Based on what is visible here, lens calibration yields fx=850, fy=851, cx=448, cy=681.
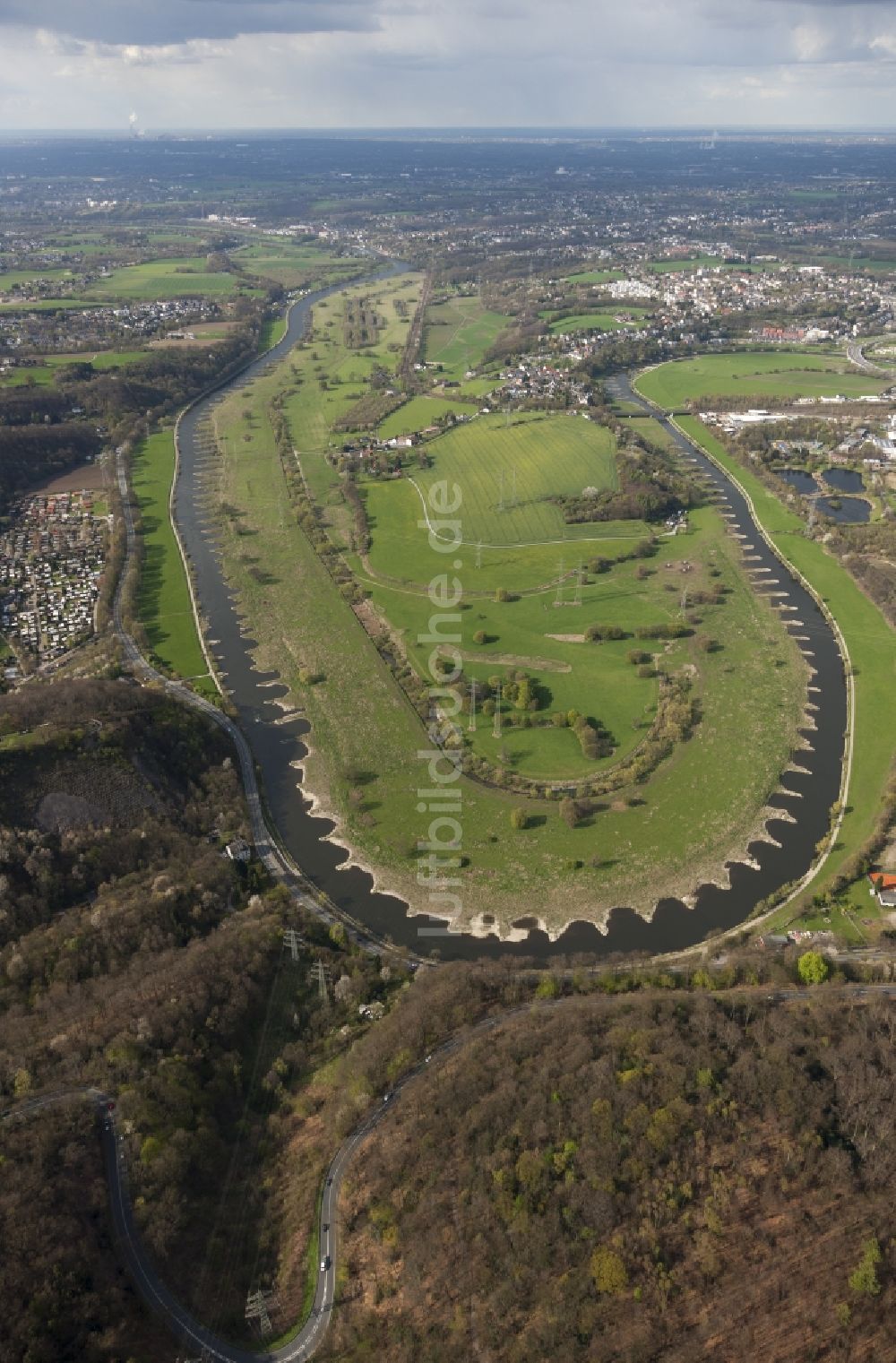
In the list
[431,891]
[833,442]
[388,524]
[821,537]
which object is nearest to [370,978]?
[431,891]

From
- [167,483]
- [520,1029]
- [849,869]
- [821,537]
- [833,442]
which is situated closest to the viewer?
[520,1029]

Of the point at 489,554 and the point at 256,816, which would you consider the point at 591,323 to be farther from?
the point at 256,816

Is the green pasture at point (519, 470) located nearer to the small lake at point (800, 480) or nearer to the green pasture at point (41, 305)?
the small lake at point (800, 480)

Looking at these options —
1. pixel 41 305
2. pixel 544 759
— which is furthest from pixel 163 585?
pixel 41 305

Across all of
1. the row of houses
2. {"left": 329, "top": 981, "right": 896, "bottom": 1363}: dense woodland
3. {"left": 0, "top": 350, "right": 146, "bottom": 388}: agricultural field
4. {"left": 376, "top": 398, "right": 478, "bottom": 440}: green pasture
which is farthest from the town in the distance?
{"left": 0, "top": 350, "right": 146, "bottom": 388}: agricultural field

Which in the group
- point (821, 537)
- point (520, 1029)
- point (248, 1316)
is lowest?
point (248, 1316)

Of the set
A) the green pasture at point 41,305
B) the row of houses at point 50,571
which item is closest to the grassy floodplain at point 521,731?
the row of houses at point 50,571

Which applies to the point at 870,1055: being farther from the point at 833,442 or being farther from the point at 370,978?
the point at 833,442
